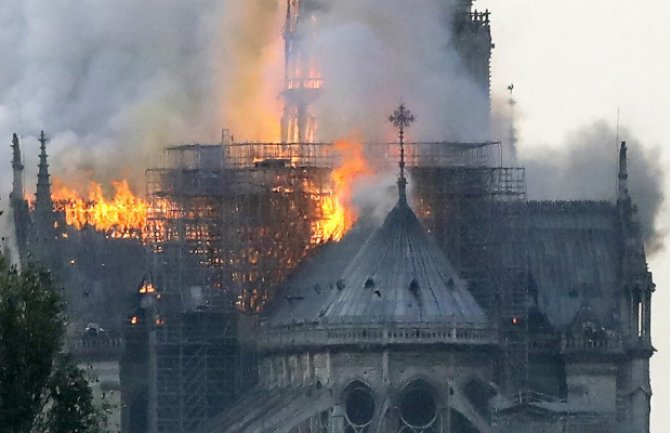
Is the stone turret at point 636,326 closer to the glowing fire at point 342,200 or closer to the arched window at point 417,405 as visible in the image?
the glowing fire at point 342,200

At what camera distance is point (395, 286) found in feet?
607

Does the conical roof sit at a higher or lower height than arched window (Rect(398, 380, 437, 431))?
higher

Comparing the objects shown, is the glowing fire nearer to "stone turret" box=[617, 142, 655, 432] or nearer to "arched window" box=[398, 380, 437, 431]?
"stone turret" box=[617, 142, 655, 432]

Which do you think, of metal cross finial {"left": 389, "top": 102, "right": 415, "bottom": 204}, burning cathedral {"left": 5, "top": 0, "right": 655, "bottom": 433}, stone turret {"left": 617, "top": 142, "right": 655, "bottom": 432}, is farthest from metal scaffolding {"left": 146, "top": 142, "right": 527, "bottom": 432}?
stone turret {"left": 617, "top": 142, "right": 655, "bottom": 432}

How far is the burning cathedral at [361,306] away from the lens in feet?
601

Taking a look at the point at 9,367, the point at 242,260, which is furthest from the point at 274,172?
the point at 9,367

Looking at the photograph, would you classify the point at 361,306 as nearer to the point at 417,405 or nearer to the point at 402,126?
the point at 417,405

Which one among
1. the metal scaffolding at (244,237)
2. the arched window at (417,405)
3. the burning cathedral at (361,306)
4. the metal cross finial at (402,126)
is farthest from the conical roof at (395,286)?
the metal scaffolding at (244,237)

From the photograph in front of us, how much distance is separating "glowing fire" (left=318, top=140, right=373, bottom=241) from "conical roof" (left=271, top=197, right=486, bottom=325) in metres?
5.83

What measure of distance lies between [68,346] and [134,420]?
699cm

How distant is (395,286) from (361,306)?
1.57 m

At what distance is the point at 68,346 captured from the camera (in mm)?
193625

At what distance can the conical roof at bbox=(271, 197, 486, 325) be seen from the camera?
602ft

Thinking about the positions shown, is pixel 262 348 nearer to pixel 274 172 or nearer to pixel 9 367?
pixel 274 172
